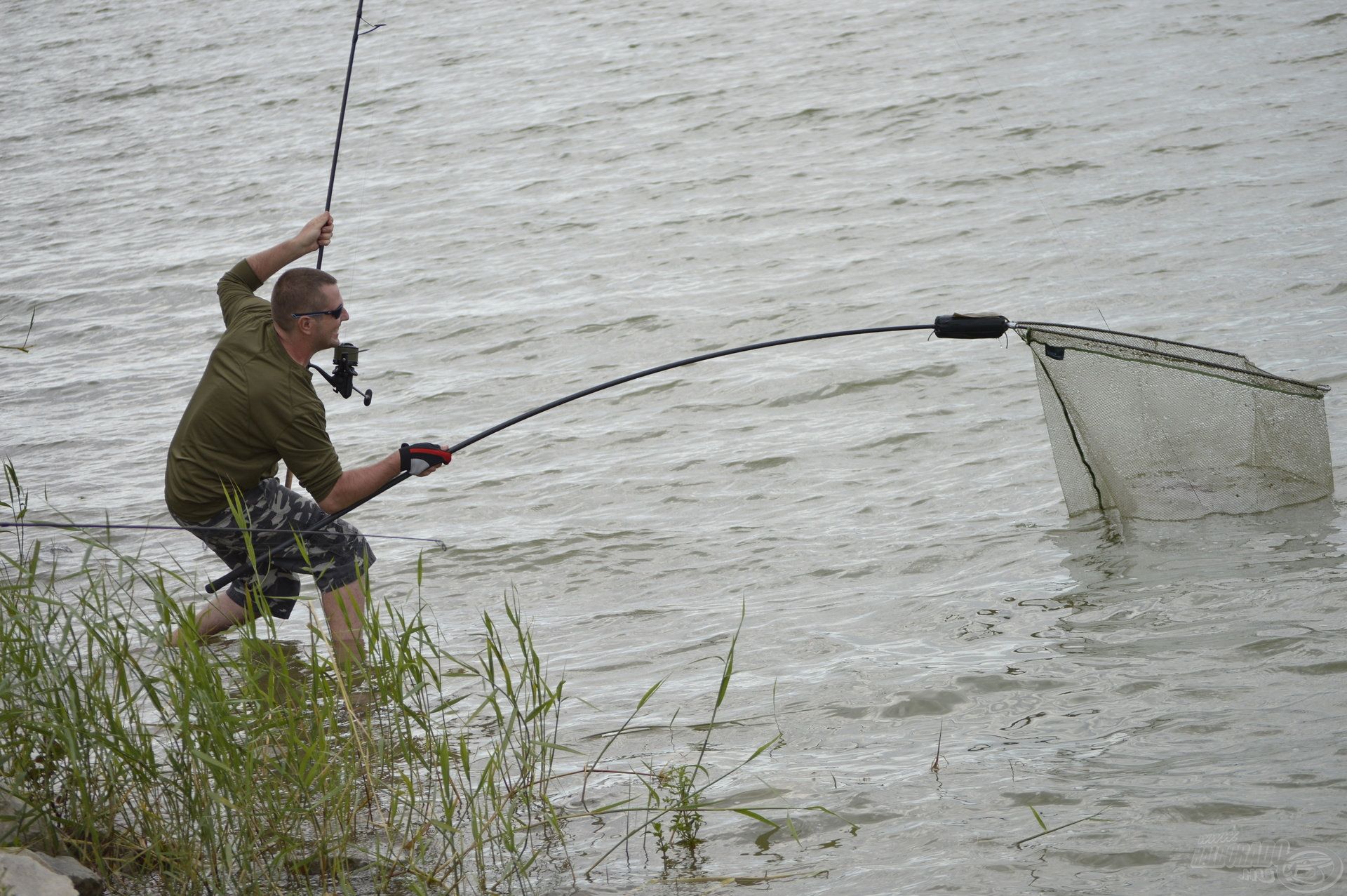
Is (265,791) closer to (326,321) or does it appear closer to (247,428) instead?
(247,428)

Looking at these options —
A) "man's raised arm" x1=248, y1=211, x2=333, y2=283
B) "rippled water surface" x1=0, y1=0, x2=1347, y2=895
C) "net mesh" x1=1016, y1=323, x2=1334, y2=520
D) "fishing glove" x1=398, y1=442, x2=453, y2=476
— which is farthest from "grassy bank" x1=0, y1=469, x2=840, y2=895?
"net mesh" x1=1016, y1=323, x2=1334, y2=520

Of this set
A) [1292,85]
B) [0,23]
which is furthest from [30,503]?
[0,23]

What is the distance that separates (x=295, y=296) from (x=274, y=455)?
653mm

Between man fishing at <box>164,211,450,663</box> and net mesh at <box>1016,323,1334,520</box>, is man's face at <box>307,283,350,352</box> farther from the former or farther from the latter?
net mesh at <box>1016,323,1334,520</box>

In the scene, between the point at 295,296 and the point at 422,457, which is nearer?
the point at 422,457

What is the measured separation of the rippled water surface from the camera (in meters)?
4.23

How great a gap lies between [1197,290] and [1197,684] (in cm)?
554

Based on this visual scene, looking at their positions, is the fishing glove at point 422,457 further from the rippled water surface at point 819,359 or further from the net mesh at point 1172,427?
the net mesh at point 1172,427

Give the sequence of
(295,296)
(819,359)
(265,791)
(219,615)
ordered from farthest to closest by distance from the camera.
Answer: (819,359) → (219,615) → (295,296) → (265,791)

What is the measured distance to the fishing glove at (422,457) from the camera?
4.67 meters

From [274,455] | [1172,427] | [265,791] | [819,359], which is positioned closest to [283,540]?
[274,455]

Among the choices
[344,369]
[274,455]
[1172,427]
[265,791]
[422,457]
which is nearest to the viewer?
[265,791]

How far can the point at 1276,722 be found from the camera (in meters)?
4.26

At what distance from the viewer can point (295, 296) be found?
197 inches
